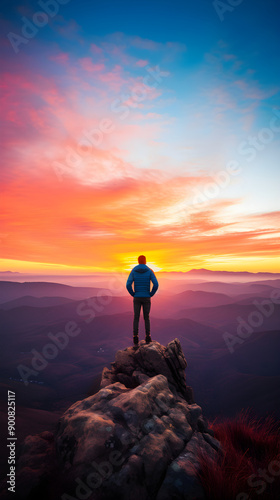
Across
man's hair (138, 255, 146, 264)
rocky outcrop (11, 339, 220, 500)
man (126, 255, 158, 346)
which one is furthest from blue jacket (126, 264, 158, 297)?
rocky outcrop (11, 339, 220, 500)

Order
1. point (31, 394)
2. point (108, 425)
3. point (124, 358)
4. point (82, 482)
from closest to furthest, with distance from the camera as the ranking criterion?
point (82, 482)
point (108, 425)
point (124, 358)
point (31, 394)

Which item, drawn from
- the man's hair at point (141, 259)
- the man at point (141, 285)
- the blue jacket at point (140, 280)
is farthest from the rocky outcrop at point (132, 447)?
the man's hair at point (141, 259)

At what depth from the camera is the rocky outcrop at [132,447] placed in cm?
394

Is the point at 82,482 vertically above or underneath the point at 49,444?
above

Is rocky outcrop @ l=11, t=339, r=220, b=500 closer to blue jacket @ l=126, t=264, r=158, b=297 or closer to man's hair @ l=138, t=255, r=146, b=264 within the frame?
blue jacket @ l=126, t=264, r=158, b=297

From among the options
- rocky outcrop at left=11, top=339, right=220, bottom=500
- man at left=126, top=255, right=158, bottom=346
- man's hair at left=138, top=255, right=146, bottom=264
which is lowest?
rocky outcrop at left=11, top=339, right=220, bottom=500

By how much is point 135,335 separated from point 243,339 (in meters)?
126

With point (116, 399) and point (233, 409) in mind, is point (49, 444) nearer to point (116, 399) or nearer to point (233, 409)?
point (116, 399)

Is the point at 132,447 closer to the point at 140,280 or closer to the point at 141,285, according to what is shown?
the point at 141,285

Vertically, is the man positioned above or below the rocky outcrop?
above

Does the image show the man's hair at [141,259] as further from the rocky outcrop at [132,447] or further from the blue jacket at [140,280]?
the rocky outcrop at [132,447]

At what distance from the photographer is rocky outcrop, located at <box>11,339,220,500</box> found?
3938 mm

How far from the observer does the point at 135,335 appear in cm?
941

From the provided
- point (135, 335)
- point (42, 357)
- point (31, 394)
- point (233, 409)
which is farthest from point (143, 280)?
point (42, 357)
